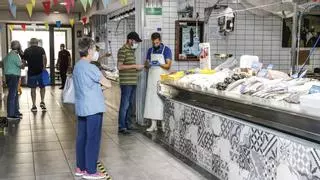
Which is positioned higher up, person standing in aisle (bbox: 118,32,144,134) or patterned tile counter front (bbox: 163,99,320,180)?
person standing in aisle (bbox: 118,32,144,134)

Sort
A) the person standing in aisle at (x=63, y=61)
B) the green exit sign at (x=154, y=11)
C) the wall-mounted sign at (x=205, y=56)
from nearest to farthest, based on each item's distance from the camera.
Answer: the wall-mounted sign at (x=205, y=56)
the green exit sign at (x=154, y=11)
the person standing in aisle at (x=63, y=61)

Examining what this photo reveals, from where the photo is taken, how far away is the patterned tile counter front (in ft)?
9.30

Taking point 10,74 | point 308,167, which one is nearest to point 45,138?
point 10,74

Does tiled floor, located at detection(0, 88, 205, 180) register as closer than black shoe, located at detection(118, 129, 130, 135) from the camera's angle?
Yes

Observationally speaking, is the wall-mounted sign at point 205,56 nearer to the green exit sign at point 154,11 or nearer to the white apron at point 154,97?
the white apron at point 154,97

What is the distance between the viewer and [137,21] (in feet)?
22.9

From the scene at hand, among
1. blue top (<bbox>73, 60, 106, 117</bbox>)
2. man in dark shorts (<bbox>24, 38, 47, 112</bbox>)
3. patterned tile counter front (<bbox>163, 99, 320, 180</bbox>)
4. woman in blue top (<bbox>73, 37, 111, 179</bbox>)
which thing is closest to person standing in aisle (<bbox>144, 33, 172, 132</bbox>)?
patterned tile counter front (<bbox>163, 99, 320, 180</bbox>)

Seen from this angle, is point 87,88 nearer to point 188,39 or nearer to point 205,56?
point 205,56

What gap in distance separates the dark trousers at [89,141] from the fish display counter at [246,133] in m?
1.11

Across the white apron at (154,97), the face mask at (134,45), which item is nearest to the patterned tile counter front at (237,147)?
the white apron at (154,97)

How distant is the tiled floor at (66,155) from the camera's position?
4.44m

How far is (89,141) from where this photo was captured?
4.21 metres

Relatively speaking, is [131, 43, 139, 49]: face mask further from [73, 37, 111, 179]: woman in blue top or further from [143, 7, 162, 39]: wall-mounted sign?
[73, 37, 111, 179]: woman in blue top

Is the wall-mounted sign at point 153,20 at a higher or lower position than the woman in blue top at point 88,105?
higher
